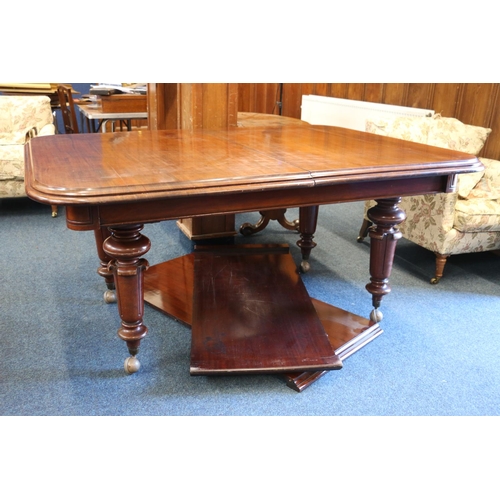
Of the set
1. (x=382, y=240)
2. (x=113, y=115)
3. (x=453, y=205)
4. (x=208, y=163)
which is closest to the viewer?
(x=208, y=163)

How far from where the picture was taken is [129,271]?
4.91 feet

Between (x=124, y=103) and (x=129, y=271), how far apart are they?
2.74 meters

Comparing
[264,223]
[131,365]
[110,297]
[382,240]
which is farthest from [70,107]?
[382,240]

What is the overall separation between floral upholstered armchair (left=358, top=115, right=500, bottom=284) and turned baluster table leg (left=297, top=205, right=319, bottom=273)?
559mm

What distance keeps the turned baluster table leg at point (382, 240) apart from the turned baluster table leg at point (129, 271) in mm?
892

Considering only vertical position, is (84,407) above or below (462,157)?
below

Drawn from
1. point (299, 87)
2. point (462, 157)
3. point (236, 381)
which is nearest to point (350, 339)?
point (236, 381)

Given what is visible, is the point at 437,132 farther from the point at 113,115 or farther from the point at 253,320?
the point at 113,115

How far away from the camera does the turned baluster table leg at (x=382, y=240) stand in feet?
6.08

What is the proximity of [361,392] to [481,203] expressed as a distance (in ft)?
4.34

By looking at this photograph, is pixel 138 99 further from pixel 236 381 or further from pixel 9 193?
pixel 236 381

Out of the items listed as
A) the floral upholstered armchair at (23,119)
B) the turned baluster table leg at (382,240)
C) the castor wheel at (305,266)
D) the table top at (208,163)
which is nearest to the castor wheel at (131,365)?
the table top at (208,163)

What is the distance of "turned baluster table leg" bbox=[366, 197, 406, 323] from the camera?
1854 millimetres

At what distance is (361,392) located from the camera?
1672 mm
